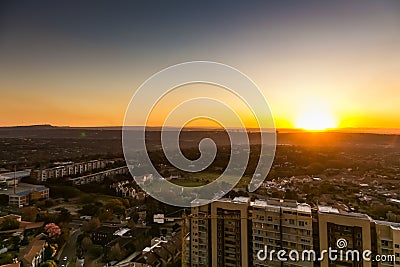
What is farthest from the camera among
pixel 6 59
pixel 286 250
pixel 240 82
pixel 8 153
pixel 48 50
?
pixel 8 153

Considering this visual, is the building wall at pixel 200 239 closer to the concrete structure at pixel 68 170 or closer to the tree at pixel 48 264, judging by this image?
the tree at pixel 48 264

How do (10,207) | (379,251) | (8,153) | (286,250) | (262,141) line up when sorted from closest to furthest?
(379,251) < (286,250) < (262,141) < (10,207) < (8,153)

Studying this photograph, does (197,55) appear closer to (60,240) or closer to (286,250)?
(286,250)

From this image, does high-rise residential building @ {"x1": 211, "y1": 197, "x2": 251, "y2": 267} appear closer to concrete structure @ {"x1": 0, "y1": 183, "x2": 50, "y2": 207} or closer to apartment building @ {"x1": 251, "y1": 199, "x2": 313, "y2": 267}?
apartment building @ {"x1": 251, "y1": 199, "x2": 313, "y2": 267}

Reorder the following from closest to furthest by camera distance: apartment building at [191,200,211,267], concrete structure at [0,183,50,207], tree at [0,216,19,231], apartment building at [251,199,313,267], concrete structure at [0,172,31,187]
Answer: apartment building at [251,199,313,267], apartment building at [191,200,211,267], tree at [0,216,19,231], concrete structure at [0,183,50,207], concrete structure at [0,172,31,187]

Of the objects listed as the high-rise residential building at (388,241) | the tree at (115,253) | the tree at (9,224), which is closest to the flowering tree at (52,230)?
the tree at (9,224)

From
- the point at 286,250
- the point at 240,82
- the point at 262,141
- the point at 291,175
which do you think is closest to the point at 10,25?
the point at 240,82

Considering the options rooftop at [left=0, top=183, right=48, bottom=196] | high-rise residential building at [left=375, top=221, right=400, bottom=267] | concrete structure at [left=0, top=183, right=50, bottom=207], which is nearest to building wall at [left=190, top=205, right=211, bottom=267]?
high-rise residential building at [left=375, top=221, right=400, bottom=267]
